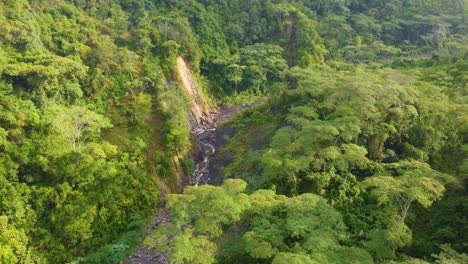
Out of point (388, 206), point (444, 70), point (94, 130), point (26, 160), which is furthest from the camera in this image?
point (444, 70)

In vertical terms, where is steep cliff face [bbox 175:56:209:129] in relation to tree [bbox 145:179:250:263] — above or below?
below

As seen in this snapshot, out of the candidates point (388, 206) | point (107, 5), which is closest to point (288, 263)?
point (388, 206)

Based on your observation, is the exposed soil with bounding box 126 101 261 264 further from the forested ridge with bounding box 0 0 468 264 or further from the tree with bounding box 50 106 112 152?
the tree with bounding box 50 106 112 152

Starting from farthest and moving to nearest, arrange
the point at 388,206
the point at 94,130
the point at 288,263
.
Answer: the point at 94,130 < the point at 388,206 < the point at 288,263

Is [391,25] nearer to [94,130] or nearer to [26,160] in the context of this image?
[94,130]

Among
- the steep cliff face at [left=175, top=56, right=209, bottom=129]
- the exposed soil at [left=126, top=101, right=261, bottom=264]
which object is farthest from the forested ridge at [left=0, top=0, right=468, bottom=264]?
the steep cliff face at [left=175, top=56, right=209, bottom=129]

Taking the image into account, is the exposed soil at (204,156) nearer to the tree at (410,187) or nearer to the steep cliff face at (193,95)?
the steep cliff face at (193,95)
